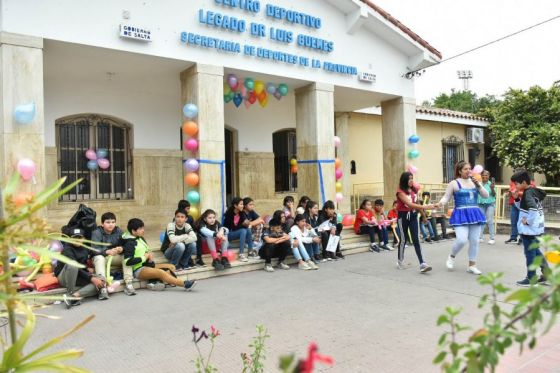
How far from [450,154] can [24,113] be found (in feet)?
47.5

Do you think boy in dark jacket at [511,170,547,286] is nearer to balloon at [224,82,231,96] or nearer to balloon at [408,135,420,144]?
balloon at [408,135,420,144]

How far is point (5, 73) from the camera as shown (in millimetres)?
5965

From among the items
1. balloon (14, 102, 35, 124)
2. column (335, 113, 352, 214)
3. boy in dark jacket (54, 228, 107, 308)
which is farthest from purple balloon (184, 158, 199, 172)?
column (335, 113, 352, 214)

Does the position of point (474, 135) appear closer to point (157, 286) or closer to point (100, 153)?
point (100, 153)

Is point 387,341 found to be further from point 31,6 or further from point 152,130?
point 152,130

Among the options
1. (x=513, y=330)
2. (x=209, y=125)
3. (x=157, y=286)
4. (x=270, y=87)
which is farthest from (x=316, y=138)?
(x=513, y=330)

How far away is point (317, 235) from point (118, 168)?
4.69 meters

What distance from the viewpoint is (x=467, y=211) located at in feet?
21.1

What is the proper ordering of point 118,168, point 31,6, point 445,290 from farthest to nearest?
point 118,168
point 31,6
point 445,290

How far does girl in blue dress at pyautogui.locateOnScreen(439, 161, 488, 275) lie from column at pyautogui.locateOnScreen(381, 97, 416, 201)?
4.55 meters

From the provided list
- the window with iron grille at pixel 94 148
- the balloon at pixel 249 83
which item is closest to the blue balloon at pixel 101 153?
the window with iron grille at pixel 94 148

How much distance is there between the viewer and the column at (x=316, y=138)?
9.45 m

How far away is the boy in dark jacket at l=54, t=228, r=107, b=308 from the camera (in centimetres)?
536

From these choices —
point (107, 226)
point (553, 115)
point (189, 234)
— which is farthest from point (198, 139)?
point (553, 115)
